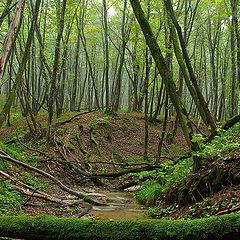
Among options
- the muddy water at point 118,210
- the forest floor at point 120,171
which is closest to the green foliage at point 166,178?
the forest floor at point 120,171

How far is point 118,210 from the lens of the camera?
28.7 ft

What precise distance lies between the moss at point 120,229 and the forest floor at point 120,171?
168cm

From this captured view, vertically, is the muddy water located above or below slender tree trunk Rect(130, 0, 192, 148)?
below

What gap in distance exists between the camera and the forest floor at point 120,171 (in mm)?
6664

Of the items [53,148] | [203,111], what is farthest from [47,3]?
[203,111]

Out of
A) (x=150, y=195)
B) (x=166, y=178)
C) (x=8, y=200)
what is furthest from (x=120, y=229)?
(x=150, y=195)

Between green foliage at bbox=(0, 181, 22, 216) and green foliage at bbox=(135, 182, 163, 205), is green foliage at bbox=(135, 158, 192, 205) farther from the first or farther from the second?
green foliage at bbox=(0, 181, 22, 216)

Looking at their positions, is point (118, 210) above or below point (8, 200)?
below

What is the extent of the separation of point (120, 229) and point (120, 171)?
1051 cm

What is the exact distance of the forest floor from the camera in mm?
6664

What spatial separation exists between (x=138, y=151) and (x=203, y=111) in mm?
11326

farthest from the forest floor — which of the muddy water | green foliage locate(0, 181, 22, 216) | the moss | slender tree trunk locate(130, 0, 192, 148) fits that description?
the moss

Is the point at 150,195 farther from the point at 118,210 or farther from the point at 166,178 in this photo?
the point at 118,210

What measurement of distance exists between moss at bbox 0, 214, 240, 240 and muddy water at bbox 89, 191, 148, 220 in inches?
157
